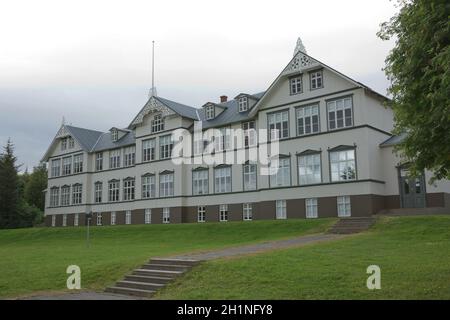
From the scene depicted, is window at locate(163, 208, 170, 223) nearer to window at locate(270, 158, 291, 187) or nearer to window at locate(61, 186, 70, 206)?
window at locate(270, 158, 291, 187)

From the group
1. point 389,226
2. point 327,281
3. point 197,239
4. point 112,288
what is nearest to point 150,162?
point 197,239

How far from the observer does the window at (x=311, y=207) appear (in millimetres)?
35812

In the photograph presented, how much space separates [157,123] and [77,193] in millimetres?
16441

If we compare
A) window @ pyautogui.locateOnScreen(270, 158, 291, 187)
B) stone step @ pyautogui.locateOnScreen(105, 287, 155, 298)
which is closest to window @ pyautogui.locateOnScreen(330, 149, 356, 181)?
window @ pyautogui.locateOnScreen(270, 158, 291, 187)

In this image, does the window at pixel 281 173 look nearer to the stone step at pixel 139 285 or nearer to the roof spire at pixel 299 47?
the roof spire at pixel 299 47

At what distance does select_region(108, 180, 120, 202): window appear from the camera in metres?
53.5

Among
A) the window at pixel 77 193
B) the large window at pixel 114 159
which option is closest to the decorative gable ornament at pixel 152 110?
the large window at pixel 114 159

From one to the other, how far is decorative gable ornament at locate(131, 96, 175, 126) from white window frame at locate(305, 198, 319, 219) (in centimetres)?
1672

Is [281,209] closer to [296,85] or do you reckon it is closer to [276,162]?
[276,162]

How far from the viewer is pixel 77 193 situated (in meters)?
58.1

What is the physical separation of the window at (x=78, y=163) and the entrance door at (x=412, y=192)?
37789 millimetres

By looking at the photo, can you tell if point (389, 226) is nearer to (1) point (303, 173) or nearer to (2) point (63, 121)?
(1) point (303, 173)

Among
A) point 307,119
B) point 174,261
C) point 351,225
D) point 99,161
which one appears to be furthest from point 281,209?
point 99,161

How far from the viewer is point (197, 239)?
33250 millimetres
